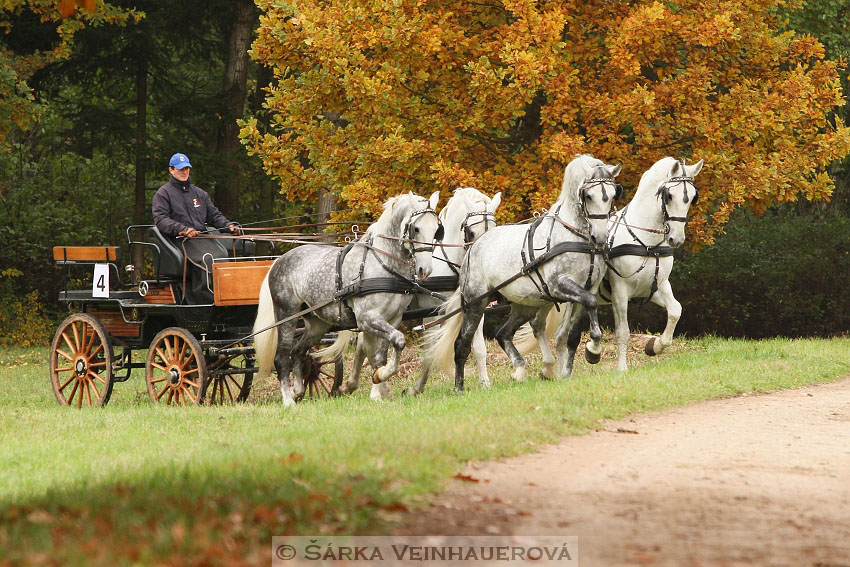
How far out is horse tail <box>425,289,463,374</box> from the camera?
38.0 feet

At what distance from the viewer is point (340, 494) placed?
19.0ft

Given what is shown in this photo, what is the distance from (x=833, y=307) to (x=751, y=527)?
16.5 metres

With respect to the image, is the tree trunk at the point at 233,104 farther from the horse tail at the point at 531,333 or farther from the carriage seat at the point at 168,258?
the horse tail at the point at 531,333

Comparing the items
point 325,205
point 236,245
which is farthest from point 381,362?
point 325,205

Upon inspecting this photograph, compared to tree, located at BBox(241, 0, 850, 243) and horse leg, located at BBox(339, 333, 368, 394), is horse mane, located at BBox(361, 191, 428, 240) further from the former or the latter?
tree, located at BBox(241, 0, 850, 243)

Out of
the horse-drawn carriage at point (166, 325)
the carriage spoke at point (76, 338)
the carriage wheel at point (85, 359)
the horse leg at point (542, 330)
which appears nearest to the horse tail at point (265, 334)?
the horse-drawn carriage at point (166, 325)

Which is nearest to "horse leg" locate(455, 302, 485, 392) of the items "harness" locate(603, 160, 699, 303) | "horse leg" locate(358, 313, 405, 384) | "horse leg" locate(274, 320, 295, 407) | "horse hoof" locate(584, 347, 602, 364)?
"horse leg" locate(358, 313, 405, 384)

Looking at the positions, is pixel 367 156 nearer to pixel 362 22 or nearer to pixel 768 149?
pixel 362 22

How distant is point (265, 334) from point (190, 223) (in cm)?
170

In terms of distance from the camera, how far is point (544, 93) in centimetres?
1569

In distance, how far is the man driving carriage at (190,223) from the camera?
11695 mm

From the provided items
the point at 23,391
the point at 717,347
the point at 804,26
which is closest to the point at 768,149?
the point at 717,347

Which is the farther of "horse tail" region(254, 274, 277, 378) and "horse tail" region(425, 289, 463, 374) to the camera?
"horse tail" region(425, 289, 463, 374)

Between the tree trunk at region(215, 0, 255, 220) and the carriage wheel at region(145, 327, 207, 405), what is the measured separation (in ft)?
35.4
